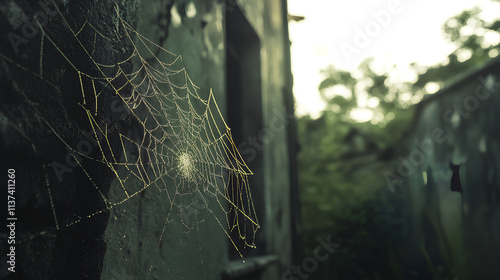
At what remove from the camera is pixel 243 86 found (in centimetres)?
425

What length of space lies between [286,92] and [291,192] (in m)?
1.58

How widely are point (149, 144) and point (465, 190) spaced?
201cm

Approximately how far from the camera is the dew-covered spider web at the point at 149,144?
3.68 ft

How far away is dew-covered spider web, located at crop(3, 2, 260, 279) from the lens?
3.68ft

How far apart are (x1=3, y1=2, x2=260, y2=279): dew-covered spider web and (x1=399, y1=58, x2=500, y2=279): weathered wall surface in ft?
4.21

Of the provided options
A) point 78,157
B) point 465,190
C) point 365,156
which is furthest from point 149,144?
point 365,156

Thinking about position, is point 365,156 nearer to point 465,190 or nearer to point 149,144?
point 465,190

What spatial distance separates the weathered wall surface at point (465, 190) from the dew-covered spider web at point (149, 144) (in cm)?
128

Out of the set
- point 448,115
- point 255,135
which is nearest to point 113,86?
point 255,135

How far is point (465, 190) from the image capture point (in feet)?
7.40

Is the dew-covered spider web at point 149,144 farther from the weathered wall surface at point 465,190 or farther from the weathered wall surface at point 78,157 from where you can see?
the weathered wall surface at point 465,190

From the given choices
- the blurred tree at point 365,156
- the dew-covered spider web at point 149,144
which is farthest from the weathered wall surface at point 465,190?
the dew-covered spider web at point 149,144

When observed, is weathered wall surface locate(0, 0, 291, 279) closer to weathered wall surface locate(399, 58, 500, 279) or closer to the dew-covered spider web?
the dew-covered spider web

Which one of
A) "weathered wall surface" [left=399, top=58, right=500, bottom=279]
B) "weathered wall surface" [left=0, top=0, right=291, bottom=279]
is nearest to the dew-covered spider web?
"weathered wall surface" [left=0, top=0, right=291, bottom=279]
